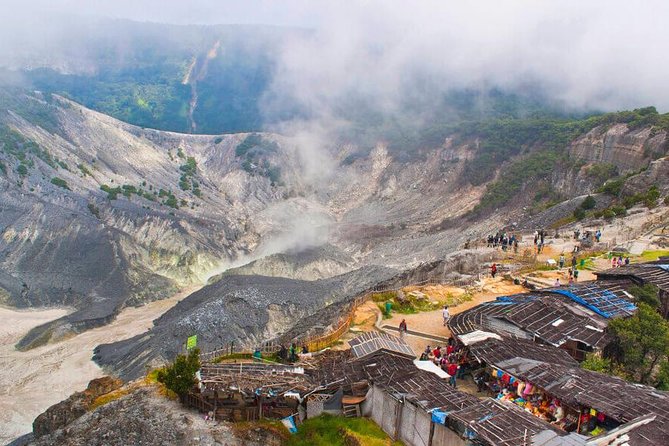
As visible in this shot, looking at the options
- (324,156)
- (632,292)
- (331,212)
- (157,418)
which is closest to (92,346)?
(157,418)

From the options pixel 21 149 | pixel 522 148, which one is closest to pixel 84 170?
pixel 21 149

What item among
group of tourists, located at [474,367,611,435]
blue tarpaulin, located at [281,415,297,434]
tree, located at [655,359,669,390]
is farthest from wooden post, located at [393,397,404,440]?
tree, located at [655,359,669,390]

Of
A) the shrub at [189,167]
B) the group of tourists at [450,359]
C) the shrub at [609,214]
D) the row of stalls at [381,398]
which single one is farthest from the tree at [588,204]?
the shrub at [189,167]

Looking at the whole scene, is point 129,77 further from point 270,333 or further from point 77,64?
point 270,333

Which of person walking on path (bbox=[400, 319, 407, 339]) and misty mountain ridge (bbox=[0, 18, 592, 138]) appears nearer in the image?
person walking on path (bbox=[400, 319, 407, 339])

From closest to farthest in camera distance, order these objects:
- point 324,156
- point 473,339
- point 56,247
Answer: point 473,339, point 56,247, point 324,156

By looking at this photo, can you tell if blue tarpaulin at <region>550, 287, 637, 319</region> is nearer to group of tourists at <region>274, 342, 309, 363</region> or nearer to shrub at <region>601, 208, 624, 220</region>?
group of tourists at <region>274, 342, 309, 363</region>
